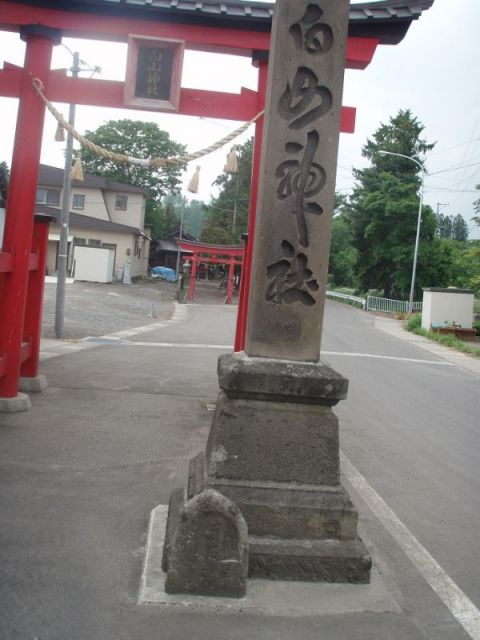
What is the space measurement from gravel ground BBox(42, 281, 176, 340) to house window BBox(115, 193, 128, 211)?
819 centimetres

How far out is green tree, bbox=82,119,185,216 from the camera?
52250mm

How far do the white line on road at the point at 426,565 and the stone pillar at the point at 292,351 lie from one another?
53 centimetres

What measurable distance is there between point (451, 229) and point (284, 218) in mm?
123312

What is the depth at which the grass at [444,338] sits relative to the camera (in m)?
20.5

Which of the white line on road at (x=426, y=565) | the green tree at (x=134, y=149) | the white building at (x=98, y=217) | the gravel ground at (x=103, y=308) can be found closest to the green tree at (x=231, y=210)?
the green tree at (x=134, y=149)

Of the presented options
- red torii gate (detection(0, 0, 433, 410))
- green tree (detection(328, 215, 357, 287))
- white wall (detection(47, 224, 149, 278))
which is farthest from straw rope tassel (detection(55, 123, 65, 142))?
green tree (detection(328, 215, 357, 287))

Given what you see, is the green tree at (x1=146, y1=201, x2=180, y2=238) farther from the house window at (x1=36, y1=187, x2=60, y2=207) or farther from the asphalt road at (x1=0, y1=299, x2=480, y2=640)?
the asphalt road at (x1=0, y1=299, x2=480, y2=640)

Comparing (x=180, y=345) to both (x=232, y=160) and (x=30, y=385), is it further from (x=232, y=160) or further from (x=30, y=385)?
(x=232, y=160)

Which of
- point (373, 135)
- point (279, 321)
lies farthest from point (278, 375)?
point (373, 135)

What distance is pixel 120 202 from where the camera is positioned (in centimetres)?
4525

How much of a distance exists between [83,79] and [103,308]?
62.5 ft

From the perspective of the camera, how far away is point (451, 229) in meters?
119

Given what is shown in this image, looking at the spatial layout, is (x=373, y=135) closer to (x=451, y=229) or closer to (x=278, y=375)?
(x=278, y=375)

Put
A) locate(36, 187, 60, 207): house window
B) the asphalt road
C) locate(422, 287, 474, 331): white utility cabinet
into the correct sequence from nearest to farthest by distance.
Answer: the asphalt road, locate(422, 287, 474, 331): white utility cabinet, locate(36, 187, 60, 207): house window
